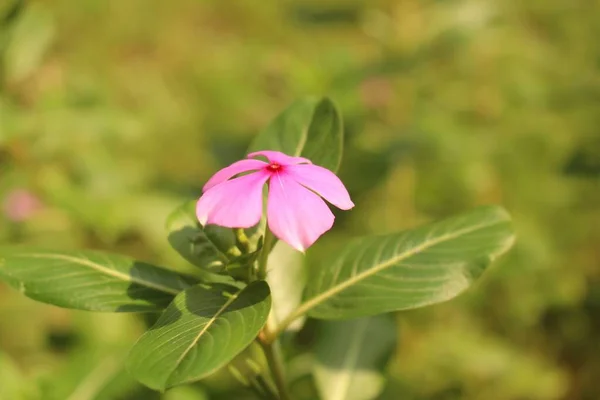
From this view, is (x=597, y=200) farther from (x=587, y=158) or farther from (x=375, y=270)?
(x=375, y=270)

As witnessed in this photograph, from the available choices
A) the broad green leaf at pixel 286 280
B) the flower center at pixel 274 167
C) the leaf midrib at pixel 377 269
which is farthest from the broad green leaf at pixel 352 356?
the flower center at pixel 274 167

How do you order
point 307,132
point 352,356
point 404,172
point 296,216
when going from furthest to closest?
point 404,172, point 352,356, point 307,132, point 296,216

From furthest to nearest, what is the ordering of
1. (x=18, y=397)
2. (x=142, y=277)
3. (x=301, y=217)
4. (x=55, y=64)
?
(x=55, y=64) → (x=18, y=397) → (x=142, y=277) → (x=301, y=217)

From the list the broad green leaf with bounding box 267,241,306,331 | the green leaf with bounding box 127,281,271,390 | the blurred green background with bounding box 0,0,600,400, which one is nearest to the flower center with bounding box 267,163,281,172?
the green leaf with bounding box 127,281,271,390

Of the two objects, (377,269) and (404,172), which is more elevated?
(377,269)

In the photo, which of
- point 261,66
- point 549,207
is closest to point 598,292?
point 549,207

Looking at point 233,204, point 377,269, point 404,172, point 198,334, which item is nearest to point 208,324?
point 198,334

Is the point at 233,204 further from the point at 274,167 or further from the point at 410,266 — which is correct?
the point at 410,266
